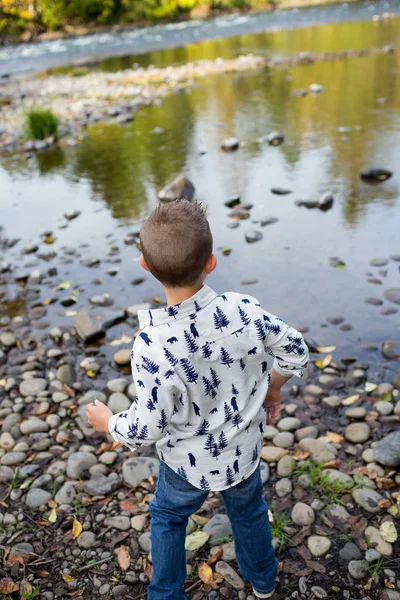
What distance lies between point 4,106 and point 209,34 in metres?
16.9

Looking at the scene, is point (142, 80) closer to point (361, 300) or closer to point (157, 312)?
point (361, 300)

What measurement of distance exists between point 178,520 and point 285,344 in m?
0.75

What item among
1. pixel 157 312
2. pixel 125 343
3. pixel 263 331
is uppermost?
pixel 157 312

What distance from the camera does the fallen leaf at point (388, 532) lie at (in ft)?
7.46

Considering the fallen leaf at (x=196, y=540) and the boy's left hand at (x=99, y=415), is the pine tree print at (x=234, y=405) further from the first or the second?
the fallen leaf at (x=196, y=540)

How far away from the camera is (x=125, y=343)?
4.04 meters

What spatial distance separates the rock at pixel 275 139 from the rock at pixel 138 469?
6611 millimetres

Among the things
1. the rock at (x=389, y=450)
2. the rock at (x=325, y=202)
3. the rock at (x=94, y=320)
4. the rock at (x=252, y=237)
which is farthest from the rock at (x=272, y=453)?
the rock at (x=325, y=202)

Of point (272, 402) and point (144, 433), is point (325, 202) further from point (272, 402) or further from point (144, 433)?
point (144, 433)

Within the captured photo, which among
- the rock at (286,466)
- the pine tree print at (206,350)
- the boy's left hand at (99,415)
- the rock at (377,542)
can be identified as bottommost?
the rock at (286,466)

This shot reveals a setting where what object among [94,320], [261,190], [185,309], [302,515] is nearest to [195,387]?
[185,309]

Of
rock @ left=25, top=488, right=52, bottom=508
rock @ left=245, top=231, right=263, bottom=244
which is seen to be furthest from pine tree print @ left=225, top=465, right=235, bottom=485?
rock @ left=245, top=231, right=263, bottom=244

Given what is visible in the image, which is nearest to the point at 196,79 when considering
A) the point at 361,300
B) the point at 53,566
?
the point at 361,300

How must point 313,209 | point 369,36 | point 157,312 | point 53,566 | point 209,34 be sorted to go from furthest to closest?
point 209,34 < point 369,36 < point 313,209 < point 53,566 < point 157,312
